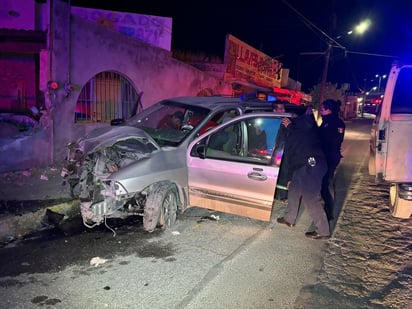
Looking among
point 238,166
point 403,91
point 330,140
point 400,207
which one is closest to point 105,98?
point 238,166

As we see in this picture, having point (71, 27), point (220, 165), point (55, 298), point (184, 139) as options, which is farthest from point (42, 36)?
point (55, 298)

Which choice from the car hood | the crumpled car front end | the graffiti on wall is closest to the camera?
the crumpled car front end

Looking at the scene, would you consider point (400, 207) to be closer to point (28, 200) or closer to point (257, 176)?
point (257, 176)

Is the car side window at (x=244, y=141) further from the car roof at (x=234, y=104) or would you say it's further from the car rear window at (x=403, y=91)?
the car rear window at (x=403, y=91)

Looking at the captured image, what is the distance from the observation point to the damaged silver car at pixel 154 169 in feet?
16.0

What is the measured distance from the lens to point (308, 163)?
507 centimetres

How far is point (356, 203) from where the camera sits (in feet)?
23.7

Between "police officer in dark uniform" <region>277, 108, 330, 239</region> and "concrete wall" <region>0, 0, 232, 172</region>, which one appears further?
"concrete wall" <region>0, 0, 232, 172</region>

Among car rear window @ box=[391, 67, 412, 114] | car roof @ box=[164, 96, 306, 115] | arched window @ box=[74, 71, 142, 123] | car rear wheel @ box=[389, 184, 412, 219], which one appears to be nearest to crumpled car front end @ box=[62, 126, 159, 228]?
car roof @ box=[164, 96, 306, 115]

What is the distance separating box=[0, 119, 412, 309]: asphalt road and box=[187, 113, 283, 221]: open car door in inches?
18.0

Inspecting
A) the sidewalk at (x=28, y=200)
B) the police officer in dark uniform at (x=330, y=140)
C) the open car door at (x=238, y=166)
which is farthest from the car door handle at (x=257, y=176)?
the sidewalk at (x=28, y=200)

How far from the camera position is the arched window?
9938 millimetres

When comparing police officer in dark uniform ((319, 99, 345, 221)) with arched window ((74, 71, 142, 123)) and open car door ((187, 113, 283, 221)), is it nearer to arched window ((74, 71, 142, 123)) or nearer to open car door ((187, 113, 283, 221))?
open car door ((187, 113, 283, 221))

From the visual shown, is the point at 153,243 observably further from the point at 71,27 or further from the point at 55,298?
the point at 71,27
